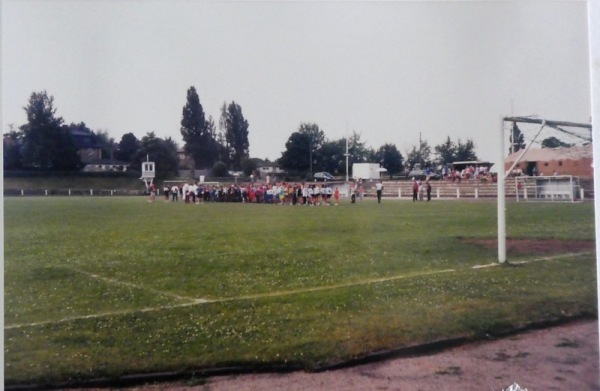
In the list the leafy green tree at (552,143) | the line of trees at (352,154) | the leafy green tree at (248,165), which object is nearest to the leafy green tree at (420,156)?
the line of trees at (352,154)

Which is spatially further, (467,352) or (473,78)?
(473,78)

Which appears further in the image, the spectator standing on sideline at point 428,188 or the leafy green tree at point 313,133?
the spectator standing on sideline at point 428,188

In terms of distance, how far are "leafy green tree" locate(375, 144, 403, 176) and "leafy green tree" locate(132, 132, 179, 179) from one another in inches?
41.7

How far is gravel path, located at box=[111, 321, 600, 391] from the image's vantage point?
2.43 m

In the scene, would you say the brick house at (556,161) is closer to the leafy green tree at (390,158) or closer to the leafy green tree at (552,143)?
the leafy green tree at (552,143)

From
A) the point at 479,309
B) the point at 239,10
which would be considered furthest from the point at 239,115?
the point at 479,309

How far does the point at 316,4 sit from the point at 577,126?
1520mm

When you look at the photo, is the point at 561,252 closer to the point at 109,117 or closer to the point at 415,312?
the point at 415,312

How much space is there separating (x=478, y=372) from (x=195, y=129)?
181 centimetres

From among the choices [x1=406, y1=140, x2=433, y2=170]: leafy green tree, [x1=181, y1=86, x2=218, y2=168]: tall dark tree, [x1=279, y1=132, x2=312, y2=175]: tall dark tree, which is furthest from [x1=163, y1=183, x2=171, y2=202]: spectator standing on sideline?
[x1=406, y1=140, x2=433, y2=170]: leafy green tree

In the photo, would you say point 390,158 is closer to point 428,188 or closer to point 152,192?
point 428,188

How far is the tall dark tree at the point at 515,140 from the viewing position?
9.50 feet

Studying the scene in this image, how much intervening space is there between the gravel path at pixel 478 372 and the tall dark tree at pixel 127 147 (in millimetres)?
1111

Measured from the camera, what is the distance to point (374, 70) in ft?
9.23
